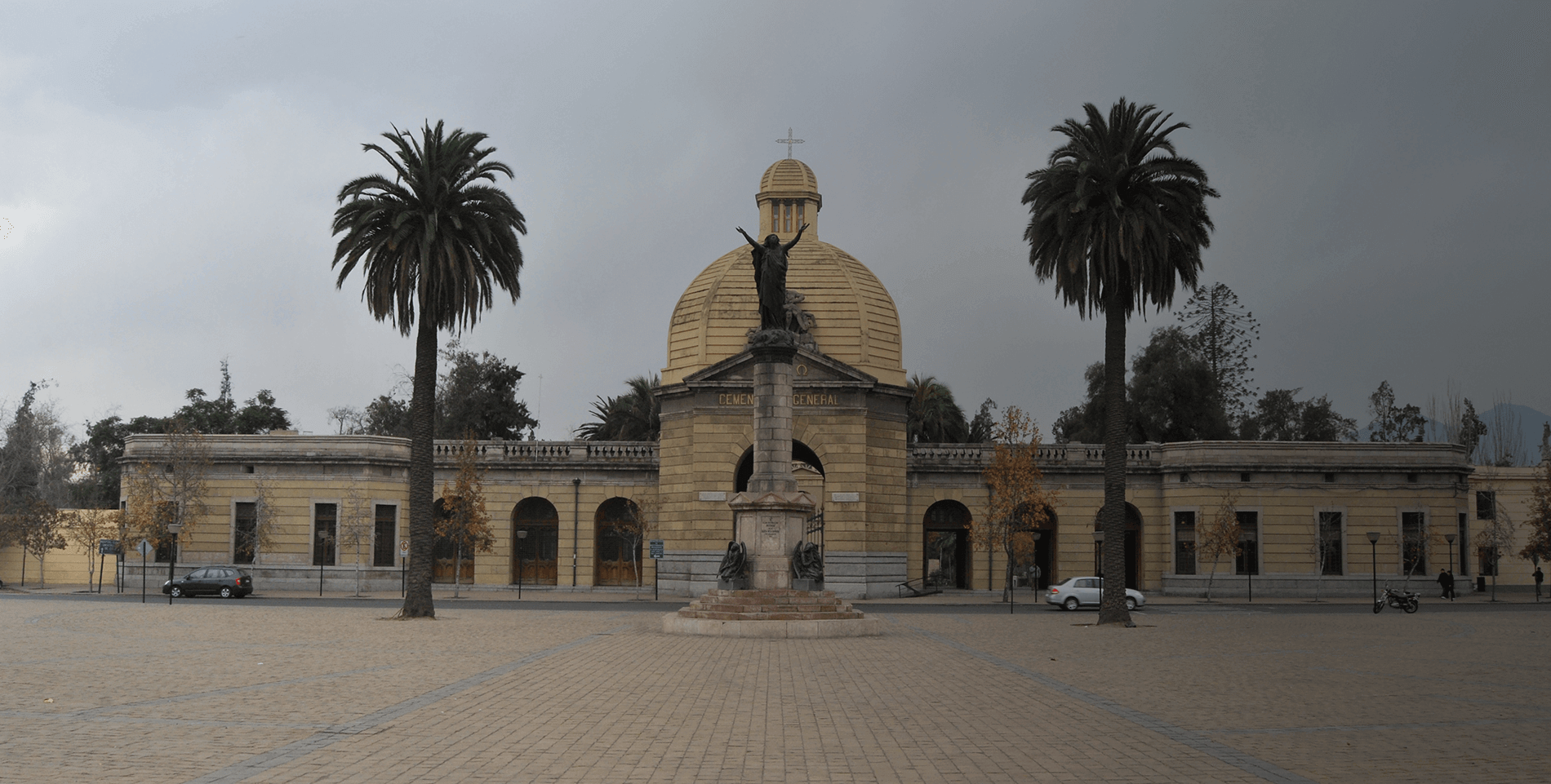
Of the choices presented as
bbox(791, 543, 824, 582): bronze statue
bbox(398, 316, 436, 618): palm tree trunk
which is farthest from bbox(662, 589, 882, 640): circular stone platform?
bbox(398, 316, 436, 618): palm tree trunk

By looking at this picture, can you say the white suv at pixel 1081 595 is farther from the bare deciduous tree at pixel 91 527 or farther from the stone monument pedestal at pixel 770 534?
the bare deciduous tree at pixel 91 527

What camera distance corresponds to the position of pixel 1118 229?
1272 inches

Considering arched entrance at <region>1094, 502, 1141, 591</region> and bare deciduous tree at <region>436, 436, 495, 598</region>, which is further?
arched entrance at <region>1094, 502, 1141, 591</region>

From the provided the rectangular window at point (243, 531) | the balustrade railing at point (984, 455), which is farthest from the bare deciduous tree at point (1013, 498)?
the rectangular window at point (243, 531)

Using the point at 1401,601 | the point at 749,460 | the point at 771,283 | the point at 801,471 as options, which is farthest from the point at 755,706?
the point at 801,471

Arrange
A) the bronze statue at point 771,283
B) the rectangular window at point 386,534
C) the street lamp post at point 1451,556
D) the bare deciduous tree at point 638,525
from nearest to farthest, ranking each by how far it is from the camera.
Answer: the bronze statue at point 771,283 → the street lamp post at point 1451,556 → the bare deciduous tree at point 638,525 → the rectangular window at point 386,534

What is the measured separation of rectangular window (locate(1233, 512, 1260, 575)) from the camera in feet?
172

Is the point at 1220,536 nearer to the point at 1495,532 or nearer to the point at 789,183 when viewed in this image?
the point at 1495,532

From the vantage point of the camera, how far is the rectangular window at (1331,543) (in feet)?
172

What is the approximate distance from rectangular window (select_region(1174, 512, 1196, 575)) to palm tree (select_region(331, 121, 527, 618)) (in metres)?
33.0

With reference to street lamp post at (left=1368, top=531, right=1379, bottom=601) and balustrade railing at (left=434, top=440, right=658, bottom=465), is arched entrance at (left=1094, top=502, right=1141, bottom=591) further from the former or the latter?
balustrade railing at (left=434, top=440, right=658, bottom=465)

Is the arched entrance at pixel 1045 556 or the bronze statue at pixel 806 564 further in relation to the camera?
the arched entrance at pixel 1045 556

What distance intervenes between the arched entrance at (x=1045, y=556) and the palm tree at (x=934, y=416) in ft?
43.3

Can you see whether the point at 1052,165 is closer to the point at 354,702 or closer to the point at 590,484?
the point at 354,702
